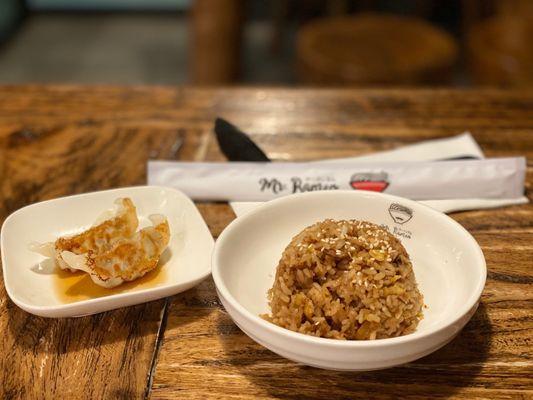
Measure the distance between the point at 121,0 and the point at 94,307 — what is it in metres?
5.65

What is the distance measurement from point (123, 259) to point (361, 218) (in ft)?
1.62

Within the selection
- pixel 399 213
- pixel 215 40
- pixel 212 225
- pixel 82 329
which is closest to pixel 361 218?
pixel 399 213

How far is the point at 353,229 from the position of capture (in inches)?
43.4

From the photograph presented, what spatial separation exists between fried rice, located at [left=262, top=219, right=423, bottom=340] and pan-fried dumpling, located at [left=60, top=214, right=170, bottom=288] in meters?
0.26

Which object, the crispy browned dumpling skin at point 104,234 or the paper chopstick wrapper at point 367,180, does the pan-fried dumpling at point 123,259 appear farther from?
the paper chopstick wrapper at point 367,180

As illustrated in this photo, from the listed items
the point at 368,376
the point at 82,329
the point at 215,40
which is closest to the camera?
the point at 368,376

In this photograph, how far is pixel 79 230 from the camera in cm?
134

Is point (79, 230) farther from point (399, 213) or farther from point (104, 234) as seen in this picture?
point (399, 213)

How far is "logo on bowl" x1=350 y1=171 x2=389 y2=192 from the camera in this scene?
4.91ft

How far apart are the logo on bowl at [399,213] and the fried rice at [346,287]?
0.52 feet

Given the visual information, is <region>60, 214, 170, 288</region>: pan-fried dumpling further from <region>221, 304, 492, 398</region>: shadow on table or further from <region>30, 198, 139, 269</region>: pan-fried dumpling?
<region>221, 304, 492, 398</region>: shadow on table

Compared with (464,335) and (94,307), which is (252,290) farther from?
(464,335)

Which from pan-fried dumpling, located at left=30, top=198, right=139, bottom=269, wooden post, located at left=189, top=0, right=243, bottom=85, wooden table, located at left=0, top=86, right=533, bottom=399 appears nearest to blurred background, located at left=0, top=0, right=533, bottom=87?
wooden post, located at left=189, top=0, right=243, bottom=85

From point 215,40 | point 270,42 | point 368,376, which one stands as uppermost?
point 368,376
